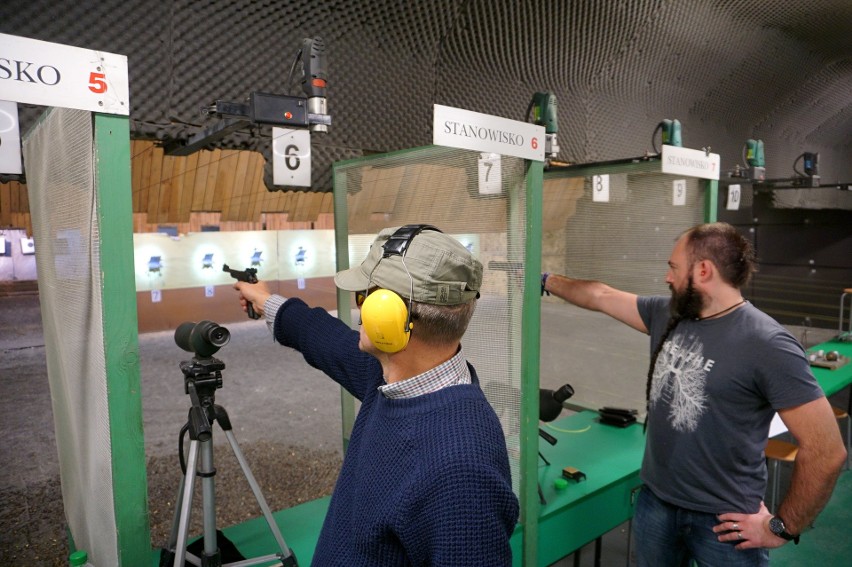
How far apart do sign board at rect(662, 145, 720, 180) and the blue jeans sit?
3.79ft

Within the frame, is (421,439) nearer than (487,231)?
Yes

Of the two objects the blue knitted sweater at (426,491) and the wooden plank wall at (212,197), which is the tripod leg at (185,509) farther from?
the wooden plank wall at (212,197)

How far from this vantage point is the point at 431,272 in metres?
0.85

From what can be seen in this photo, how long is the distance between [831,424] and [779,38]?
4453mm

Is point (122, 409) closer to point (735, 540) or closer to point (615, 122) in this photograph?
point (735, 540)

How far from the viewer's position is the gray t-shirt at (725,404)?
1391 mm

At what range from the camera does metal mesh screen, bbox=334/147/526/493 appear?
5.05ft

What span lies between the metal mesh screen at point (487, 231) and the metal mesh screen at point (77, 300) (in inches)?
37.1

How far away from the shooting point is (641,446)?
2.54 m

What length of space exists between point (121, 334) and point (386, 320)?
1.81ft

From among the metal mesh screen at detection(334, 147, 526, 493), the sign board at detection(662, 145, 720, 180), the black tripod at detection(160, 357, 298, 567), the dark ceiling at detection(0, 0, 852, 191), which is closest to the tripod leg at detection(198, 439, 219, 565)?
the black tripod at detection(160, 357, 298, 567)

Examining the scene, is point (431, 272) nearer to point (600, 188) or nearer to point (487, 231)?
point (487, 231)

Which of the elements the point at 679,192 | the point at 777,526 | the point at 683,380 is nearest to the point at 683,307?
the point at 683,380

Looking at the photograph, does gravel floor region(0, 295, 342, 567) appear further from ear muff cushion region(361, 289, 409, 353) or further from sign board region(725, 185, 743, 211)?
sign board region(725, 185, 743, 211)
